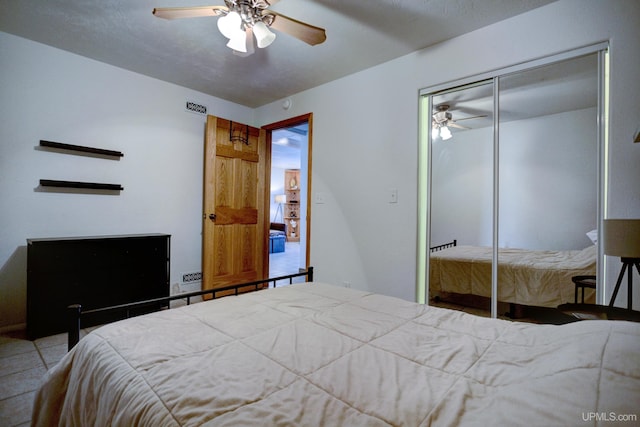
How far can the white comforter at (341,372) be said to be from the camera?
61 centimetres

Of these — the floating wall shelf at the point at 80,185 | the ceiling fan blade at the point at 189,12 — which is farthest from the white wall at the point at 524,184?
the floating wall shelf at the point at 80,185

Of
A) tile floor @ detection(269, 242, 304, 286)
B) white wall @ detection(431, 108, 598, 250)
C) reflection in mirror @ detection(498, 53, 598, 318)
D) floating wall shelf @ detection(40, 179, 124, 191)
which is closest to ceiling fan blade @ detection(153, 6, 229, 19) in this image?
floating wall shelf @ detection(40, 179, 124, 191)

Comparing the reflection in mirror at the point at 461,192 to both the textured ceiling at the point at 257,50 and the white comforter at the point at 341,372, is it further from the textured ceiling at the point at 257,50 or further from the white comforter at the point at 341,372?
the white comforter at the point at 341,372

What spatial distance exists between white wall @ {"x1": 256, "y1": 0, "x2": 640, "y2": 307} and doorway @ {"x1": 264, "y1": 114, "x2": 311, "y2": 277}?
8.7 inches

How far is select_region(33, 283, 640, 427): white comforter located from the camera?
61cm

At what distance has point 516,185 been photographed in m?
2.29

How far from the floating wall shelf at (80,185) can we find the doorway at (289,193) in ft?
6.36

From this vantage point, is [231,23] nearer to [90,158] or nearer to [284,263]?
[90,158]

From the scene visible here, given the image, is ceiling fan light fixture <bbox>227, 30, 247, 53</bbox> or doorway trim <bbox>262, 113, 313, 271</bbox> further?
doorway trim <bbox>262, 113, 313, 271</bbox>

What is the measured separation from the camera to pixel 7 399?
162 centimetres

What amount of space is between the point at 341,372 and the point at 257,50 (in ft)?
8.90

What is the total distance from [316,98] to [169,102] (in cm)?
171

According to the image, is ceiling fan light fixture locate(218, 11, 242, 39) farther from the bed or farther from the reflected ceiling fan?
the bed

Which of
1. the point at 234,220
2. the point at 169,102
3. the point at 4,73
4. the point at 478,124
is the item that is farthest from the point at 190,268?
the point at 478,124
